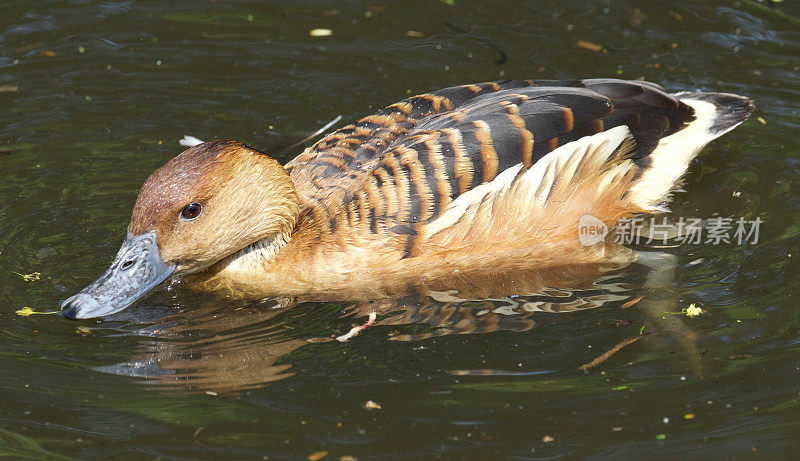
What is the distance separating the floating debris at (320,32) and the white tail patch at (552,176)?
12.5 feet

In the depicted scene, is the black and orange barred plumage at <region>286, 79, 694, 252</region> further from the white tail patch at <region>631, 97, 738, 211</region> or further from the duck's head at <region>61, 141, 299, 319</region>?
the duck's head at <region>61, 141, 299, 319</region>

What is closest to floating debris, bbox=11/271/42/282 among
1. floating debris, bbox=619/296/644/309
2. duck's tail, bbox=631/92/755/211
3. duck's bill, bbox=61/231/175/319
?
duck's bill, bbox=61/231/175/319

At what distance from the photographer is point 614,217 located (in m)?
7.32

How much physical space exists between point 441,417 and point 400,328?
3.36ft

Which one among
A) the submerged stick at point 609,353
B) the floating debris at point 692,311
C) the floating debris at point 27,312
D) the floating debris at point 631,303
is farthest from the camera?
the floating debris at point 631,303

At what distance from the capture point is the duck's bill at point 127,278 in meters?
6.20

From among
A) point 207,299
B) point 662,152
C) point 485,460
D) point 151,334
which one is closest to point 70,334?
point 151,334

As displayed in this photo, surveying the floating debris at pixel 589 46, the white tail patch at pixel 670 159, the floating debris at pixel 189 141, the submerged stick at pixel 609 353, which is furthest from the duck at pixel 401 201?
the floating debris at pixel 589 46

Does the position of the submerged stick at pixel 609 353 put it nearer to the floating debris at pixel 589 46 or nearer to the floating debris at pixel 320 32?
the floating debris at pixel 589 46

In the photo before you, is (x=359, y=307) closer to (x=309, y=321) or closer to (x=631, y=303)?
(x=309, y=321)

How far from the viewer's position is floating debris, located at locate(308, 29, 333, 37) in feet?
32.2

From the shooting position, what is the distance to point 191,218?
6.33 metres

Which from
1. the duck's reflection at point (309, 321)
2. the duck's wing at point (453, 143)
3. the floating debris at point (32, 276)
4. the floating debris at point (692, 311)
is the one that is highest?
the duck's wing at point (453, 143)

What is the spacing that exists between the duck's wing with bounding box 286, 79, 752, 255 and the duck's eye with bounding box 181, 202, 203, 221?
83 centimetres
